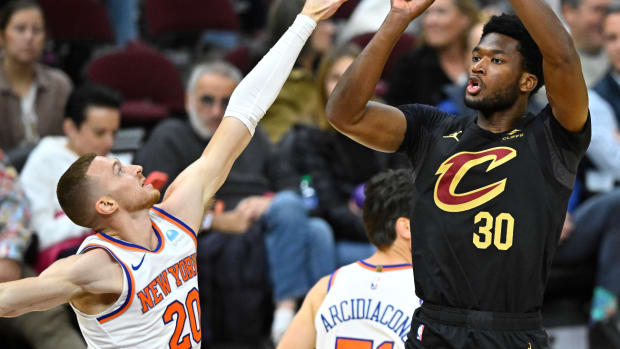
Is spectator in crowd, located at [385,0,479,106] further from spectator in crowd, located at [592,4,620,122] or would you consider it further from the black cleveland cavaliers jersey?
the black cleveland cavaliers jersey

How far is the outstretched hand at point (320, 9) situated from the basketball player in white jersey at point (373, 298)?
783 mm

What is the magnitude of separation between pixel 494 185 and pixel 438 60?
163 inches

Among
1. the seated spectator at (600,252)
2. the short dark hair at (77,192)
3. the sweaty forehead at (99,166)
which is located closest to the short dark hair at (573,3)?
the seated spectator at (600,252)

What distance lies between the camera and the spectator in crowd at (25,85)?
658 centimetres

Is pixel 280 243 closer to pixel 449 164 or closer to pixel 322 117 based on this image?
pixel 322 117

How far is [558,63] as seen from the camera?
2922 millimetres

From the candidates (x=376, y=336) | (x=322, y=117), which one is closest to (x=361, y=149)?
(x=322, y=117)

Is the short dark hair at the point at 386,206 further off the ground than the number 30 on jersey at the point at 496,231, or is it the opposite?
the number 30 on jersey at the point at 496,231

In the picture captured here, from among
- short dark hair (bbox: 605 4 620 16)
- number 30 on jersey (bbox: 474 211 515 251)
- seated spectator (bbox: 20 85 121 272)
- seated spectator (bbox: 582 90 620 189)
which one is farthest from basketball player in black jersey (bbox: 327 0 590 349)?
short dark hair (bbox: 605 4 620 16)

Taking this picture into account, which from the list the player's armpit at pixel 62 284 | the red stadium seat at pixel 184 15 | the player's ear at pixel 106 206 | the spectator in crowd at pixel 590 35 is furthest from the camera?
the red stadium seat at pixel 184 15

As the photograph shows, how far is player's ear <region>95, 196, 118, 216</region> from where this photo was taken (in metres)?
3.36

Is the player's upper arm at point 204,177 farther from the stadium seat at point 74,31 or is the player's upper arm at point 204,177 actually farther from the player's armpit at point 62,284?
the stadium seat at point 74,31

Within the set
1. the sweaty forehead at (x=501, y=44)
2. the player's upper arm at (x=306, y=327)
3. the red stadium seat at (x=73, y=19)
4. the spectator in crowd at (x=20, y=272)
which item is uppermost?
the sweaty forehead at (x=501, y=44)

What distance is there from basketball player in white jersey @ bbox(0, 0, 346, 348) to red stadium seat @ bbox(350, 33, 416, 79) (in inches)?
173
